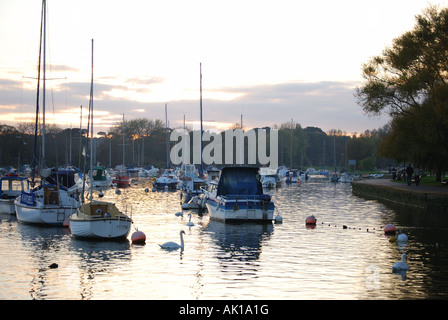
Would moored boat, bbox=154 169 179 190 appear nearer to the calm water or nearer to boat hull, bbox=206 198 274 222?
the calm water

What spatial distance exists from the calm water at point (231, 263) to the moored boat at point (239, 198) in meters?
1.01

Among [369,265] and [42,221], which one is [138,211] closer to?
[42,221]

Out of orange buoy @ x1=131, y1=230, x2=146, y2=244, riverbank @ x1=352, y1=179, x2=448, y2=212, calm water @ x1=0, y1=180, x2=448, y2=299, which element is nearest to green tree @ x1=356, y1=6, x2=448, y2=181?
riverbank @ x1=352, y1=179, x2=448, y2=212

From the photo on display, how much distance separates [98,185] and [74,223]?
196 ft

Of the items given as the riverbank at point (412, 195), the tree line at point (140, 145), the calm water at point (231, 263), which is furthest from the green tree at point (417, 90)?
the tree line at point (140, 145)

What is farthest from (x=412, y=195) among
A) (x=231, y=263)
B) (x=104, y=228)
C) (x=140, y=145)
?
(x=140, y=145)

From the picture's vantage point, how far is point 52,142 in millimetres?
152500

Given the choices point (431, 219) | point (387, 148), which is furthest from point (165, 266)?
point (387, 148)

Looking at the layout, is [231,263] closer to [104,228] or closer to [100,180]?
[104,228]

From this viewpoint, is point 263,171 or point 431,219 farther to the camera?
point 263,171

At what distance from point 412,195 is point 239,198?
22.4 meters

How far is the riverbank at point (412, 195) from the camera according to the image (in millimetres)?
49997
